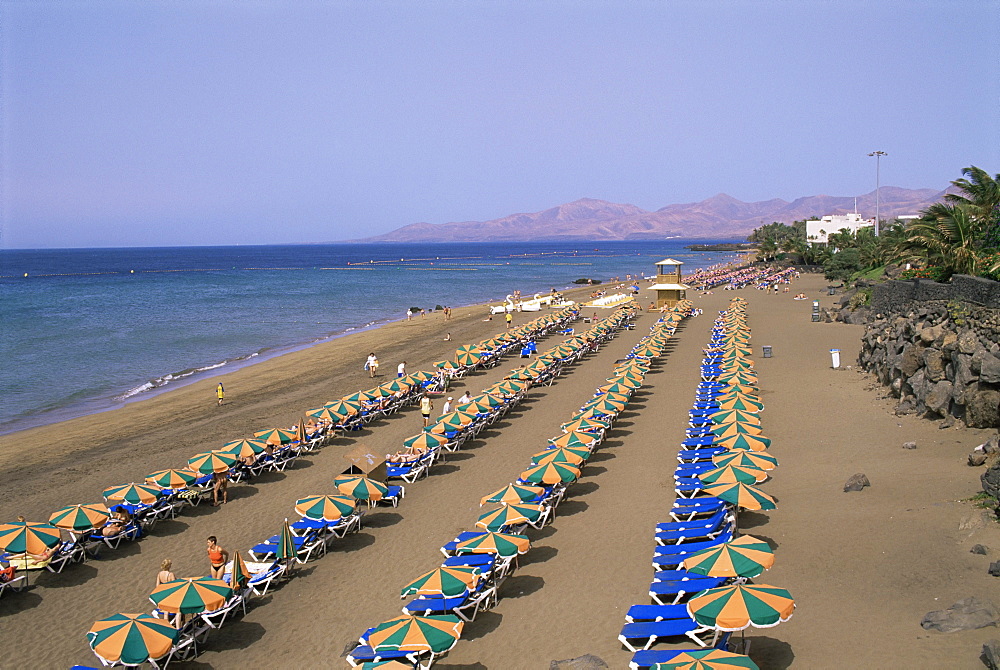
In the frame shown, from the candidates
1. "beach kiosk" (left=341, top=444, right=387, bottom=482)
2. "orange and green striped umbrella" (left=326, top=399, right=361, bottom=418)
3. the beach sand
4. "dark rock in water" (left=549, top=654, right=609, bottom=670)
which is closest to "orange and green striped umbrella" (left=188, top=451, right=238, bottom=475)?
the beach sand

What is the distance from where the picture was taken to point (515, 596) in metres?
9.30

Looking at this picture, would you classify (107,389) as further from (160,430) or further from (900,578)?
(900,578)

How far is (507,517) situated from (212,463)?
20.9 feet

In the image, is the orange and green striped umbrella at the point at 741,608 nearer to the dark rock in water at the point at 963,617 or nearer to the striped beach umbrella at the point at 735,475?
the dark rock in water at the point at 963,617

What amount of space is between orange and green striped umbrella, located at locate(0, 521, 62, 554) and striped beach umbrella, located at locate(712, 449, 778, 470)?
Result: 10244 mm

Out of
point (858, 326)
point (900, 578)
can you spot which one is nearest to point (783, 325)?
point (858, 326)

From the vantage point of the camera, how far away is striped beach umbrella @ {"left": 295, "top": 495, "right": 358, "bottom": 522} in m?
11.0

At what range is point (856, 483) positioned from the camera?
37.4 feet

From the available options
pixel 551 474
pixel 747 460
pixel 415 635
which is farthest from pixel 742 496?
pixel 415 635

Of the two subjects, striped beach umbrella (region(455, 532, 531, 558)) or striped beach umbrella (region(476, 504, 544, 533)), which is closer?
striped beach umbrella (region(455, 532, 531, 558))

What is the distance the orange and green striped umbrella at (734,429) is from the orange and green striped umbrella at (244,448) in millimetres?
9085

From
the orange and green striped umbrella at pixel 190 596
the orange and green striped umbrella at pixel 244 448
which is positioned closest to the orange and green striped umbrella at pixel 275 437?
the orange and green striped umbrella at pixel 244 448

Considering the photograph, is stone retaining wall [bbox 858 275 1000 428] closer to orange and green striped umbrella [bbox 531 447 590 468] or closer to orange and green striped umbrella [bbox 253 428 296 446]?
orange and green striped umbrella [bbox 531 447 590 468]

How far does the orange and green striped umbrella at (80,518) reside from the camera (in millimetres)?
10969
